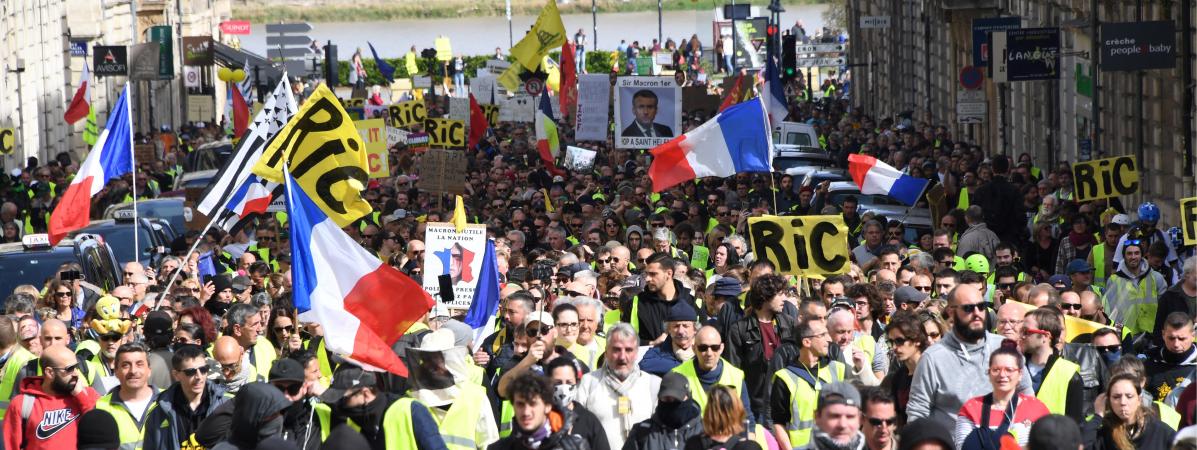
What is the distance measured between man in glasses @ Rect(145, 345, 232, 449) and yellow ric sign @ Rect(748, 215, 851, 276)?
5406 mm

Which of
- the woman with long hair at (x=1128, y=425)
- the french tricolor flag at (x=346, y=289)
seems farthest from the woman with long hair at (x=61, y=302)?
the woman with long hair at (x=1128, y=425)

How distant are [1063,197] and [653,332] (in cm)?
966

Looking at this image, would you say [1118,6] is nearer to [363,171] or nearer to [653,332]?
[363,171]

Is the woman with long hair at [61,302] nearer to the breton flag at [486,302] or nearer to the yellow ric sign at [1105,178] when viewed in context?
the breton flag at [486,302]

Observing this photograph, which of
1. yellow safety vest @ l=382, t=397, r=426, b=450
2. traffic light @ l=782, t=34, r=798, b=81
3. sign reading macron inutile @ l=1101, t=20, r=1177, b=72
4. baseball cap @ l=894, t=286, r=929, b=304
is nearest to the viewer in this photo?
yellow safety vest @ l=382, t=397, r=426, b=450

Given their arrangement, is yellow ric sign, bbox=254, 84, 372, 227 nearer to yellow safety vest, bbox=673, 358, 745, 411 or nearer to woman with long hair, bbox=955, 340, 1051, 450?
yellow safety vest, bbox=673, 358, 745, 411

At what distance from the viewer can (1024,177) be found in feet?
76.5

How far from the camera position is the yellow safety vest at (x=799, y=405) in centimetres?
969

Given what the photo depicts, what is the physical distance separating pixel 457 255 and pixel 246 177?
187 cm

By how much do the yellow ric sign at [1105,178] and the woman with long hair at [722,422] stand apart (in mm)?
10200

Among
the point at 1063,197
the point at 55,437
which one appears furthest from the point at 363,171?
the point at 1063,197

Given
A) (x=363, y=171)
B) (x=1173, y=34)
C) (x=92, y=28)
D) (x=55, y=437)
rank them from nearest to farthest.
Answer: (x=55, y=437), (x=363, y=171), (x=1173, y=34), (x=92, y=28)

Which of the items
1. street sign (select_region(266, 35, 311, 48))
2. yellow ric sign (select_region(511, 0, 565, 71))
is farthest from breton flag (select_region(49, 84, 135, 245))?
street sign (select_region(266, 35, 311, 48))

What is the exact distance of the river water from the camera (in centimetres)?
8575
